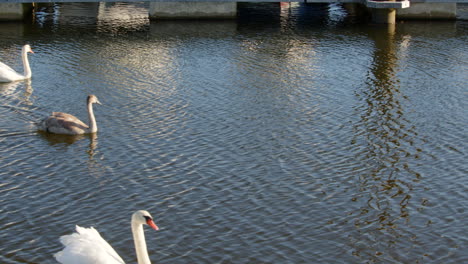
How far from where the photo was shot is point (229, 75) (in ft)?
75.1

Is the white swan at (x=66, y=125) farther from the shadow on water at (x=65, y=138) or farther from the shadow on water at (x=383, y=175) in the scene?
the shadow on water at (x=383, y=175)

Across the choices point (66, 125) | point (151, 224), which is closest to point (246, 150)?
point (66, 125)

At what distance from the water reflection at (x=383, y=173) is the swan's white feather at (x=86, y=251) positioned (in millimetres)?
3943

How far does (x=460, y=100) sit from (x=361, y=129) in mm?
4158

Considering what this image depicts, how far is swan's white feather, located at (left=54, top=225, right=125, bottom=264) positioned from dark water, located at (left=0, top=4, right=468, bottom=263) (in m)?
1.14

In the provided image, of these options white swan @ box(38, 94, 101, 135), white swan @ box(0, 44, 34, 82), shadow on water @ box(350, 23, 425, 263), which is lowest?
shadow on water @ box(350, 23, 425, 263)

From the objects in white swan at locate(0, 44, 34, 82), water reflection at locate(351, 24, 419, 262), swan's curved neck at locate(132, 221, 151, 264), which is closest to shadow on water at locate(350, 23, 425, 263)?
water reflection at locate(351, 24, 419, 262)

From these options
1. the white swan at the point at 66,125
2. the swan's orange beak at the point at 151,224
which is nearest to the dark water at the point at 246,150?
the white swan at the point at 66,125

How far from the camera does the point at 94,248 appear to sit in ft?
31.3

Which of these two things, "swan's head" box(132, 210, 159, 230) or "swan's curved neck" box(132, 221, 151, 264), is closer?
"swan's head" box(132, 210, 159, 230)

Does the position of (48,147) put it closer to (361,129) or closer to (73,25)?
(361,129)

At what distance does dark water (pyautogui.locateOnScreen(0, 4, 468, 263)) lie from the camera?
11562 mm

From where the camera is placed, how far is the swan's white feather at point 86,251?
949 cm

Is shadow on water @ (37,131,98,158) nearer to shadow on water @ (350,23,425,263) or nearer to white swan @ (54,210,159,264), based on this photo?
shadow on water @ (350,23,425,263)
